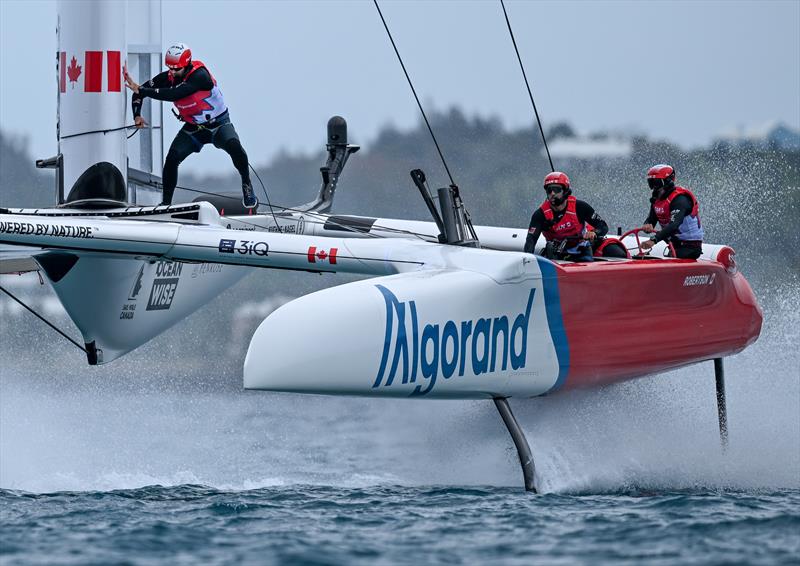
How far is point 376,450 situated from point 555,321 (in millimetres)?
2276

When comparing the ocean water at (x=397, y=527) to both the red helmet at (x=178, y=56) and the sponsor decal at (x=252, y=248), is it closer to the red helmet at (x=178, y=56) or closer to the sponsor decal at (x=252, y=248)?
the sponsor decal at (x=252, y=248)

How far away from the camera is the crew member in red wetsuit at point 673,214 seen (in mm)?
6109

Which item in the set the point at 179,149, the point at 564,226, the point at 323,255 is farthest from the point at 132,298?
the point at 564,226

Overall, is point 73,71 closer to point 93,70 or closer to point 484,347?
point 93,70

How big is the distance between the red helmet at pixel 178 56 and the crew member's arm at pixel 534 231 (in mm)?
1642

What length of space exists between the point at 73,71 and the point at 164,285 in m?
1.08

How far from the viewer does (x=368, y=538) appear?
3.93 m

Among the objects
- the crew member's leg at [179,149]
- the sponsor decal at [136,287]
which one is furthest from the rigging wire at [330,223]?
the sponsor decal at [136,287]

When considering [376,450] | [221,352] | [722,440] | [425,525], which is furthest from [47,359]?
[425,525]

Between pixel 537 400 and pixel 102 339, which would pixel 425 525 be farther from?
pixel 102 339

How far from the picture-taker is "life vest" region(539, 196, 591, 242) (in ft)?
19.2

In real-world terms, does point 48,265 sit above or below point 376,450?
above

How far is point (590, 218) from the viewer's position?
597 cm

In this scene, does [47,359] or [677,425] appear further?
[47,359]
